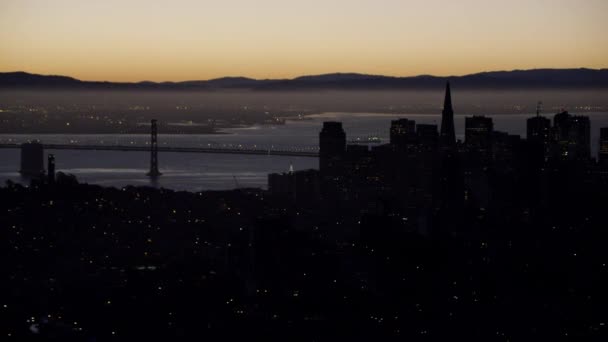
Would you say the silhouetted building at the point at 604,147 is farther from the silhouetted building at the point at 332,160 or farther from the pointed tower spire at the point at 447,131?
the silhouetted building at the point at 332,160

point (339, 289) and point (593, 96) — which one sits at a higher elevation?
point (593, 96)

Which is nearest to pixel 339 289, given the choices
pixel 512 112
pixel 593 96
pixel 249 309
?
pixel 249 309

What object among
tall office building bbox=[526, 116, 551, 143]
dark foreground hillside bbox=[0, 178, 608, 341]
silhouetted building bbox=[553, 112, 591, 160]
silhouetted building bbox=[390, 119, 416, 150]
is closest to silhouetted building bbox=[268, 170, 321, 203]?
silhouetted building bbox=[390, 119, 416, 150]

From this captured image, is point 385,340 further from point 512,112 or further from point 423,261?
point 512,112

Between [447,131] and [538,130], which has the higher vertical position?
[538,130]

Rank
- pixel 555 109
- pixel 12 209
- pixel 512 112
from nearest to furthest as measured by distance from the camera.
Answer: pixel 12 209 → pixel 555 109 → pixel 512 112

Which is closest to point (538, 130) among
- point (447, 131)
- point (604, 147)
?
point (604, 147)

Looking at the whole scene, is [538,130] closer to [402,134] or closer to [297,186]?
[402,134]
